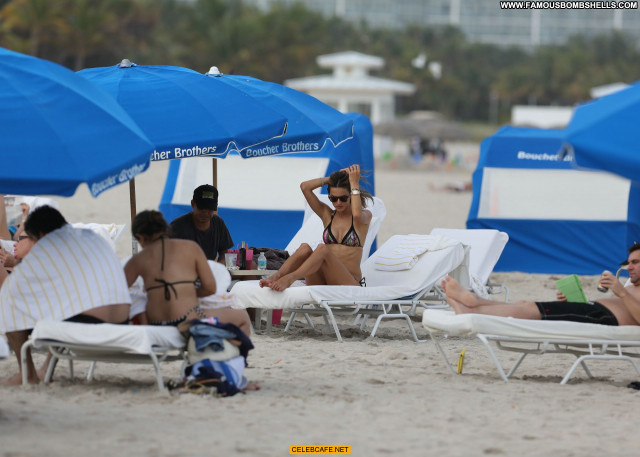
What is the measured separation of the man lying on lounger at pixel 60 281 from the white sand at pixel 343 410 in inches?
15.7

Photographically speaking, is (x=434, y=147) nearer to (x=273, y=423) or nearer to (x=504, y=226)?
(x=504, y=226)

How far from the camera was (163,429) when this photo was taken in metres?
4.25

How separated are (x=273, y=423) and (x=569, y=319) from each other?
2.14 metres

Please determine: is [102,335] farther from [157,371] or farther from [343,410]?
[343,410]

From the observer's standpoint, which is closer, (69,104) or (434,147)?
(69,104)

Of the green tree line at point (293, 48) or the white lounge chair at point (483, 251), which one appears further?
the green tree line at point (293, 48)

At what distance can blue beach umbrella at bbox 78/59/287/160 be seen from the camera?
6.14 m

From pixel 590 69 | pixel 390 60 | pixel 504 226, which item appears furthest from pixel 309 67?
pixel 504 226

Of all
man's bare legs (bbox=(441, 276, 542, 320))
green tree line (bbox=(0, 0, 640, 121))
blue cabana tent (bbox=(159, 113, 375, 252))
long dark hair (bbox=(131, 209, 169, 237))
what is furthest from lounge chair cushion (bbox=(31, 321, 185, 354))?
green tree line (bbox=(0, 0, 640, 121))

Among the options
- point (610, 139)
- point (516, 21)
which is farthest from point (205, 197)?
point (516, 21)

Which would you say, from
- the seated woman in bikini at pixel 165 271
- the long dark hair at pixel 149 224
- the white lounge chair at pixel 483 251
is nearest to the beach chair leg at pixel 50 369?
the seated woman in bikini at pixel 165 271

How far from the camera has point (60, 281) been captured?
4.86 meters

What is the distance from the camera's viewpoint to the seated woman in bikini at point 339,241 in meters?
6.93

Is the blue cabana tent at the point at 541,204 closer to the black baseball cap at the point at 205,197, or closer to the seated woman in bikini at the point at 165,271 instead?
the black baseball cap at the point at 205,197
